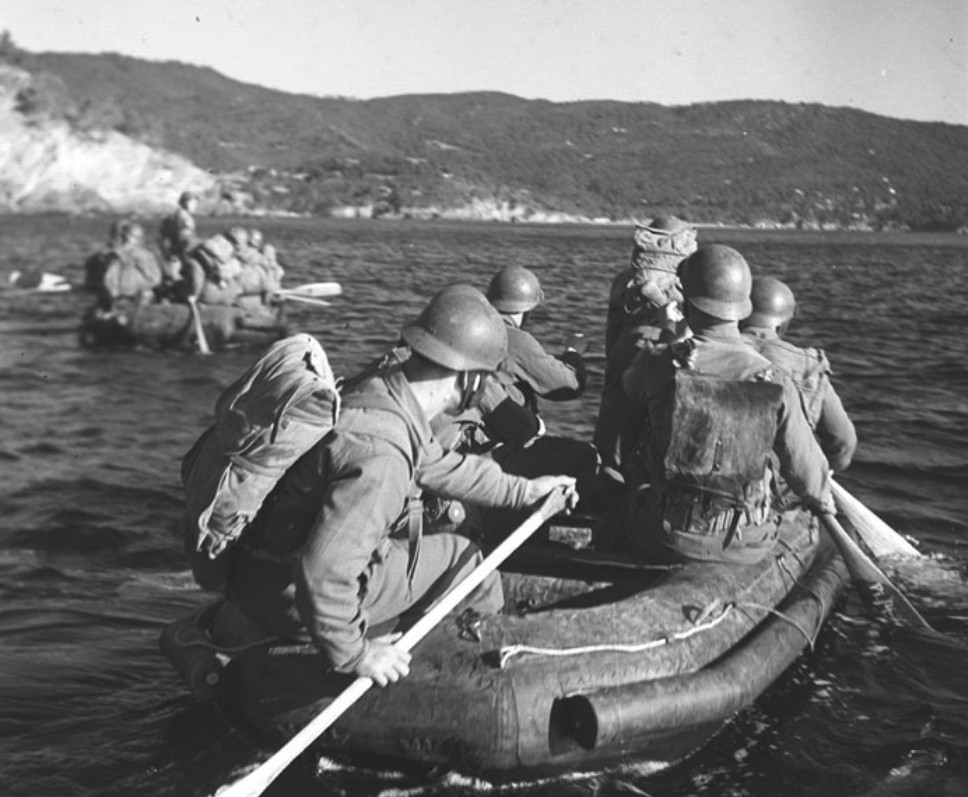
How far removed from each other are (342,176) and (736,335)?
466 ft

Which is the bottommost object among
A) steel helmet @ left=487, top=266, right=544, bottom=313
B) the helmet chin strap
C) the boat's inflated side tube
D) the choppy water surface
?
the choppy water surface

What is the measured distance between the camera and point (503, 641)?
18.1ft

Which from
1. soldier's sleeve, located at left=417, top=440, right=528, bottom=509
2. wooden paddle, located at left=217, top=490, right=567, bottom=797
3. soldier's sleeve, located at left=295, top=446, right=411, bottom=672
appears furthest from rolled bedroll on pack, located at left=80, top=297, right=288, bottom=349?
soldier's sleeve, located at left=295, top=446, right=411, bottom=672

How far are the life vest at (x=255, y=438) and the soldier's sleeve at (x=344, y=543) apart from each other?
0.24 metres

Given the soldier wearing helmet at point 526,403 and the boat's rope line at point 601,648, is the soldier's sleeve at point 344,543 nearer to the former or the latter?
the boat's rope line at point 601,648

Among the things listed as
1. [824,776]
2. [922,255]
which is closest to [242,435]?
[824,776]

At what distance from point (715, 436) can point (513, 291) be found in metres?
2.13

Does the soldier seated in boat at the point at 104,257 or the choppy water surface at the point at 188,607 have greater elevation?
the soldier seated in boat at the point at 104,257

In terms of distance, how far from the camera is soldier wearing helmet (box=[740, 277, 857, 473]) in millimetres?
7121

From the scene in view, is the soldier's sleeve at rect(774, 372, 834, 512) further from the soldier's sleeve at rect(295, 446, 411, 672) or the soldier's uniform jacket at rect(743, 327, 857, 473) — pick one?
the soldier's sleeve at rect(295, 446, 411, 672)

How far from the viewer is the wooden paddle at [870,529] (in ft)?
26.6

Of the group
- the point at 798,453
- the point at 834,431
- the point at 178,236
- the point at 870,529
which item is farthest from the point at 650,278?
the point at 178,236

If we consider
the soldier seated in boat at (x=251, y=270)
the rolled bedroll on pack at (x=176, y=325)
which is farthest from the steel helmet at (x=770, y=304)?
the soldier seated in boat at (x=251, y=270)

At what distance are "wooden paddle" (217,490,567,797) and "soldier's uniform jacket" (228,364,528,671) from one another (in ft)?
0.57
